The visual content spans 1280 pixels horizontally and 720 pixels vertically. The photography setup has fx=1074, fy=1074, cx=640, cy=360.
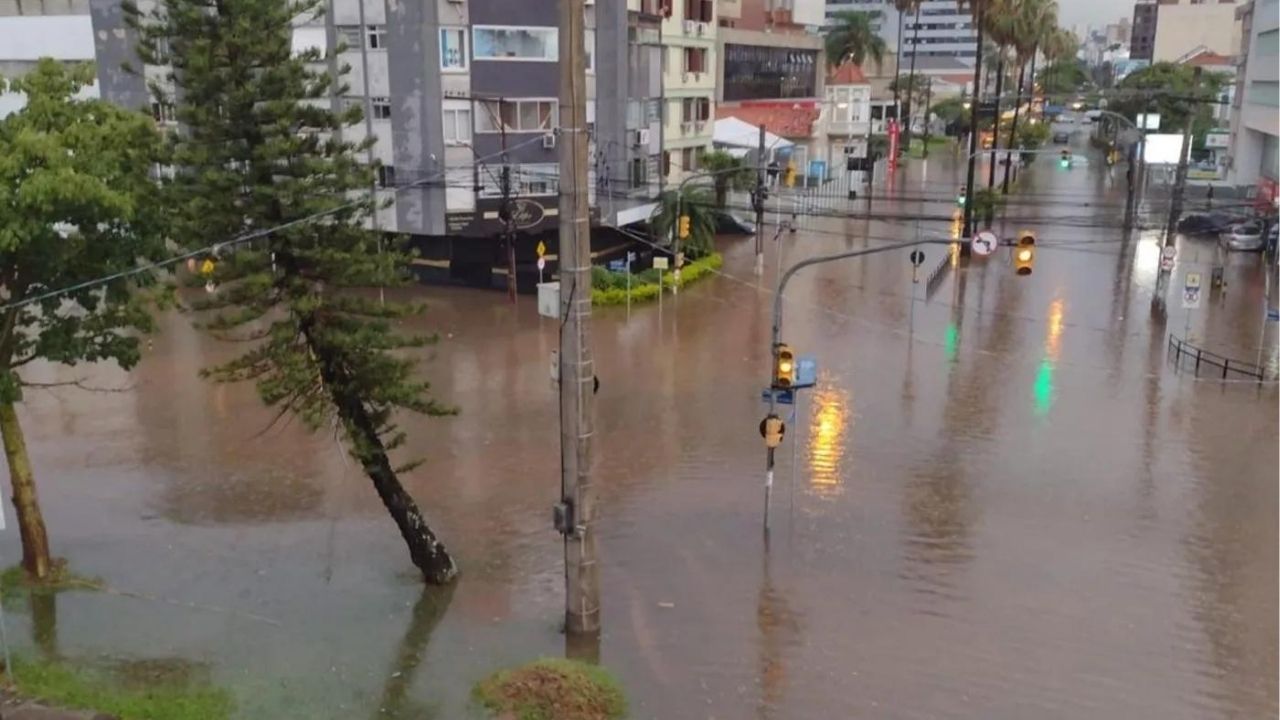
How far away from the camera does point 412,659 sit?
1344 centimetres

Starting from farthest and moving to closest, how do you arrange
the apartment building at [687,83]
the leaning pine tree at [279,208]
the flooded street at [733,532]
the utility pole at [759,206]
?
the apartment building at [687,83] < the utility pole at [759,206] < the leaning pine tree at [279,208] < the flooded street at [733,532]

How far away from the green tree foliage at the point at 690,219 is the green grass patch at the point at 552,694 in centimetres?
2847

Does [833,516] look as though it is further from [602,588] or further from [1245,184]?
[1245,184]

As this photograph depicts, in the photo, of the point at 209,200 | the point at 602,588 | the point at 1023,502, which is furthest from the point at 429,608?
the point at 1023,502

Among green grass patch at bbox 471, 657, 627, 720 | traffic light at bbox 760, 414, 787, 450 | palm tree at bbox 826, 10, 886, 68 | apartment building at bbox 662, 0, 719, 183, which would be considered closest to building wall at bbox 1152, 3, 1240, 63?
palm tree at bbox 826, 10, 886, 68

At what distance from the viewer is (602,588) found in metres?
15.5

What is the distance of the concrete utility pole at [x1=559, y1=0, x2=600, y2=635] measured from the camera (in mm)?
12125

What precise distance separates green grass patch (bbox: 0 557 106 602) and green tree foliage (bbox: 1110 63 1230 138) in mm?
79950

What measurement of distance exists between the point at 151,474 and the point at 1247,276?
39.4 metres

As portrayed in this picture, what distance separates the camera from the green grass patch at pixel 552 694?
11.5m

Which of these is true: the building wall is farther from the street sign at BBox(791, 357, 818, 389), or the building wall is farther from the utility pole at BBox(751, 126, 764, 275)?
the street sign at BBox(791, 357, 818, 389)

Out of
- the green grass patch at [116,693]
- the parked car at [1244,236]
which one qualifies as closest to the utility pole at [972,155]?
the parked car at [1244,236]

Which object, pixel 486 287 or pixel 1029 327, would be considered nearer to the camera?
pixel 1029 327

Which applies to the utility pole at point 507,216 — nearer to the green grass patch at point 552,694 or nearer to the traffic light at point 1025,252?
the traffic light at point 1025,252
